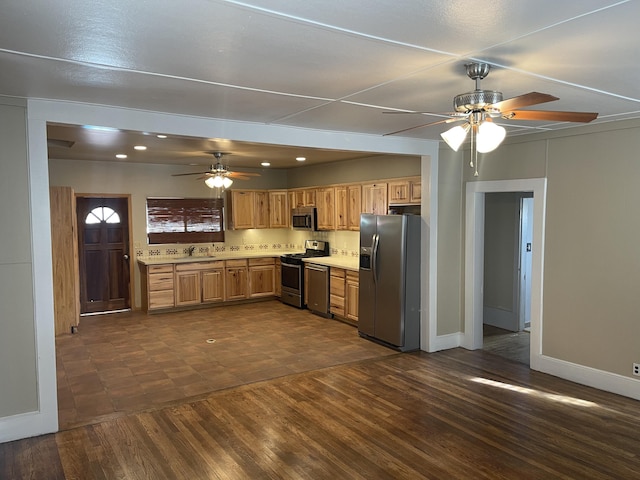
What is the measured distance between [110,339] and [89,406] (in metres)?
2.34

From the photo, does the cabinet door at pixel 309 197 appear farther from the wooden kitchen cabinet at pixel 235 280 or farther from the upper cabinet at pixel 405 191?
the upper cabinet at pixel 405 191

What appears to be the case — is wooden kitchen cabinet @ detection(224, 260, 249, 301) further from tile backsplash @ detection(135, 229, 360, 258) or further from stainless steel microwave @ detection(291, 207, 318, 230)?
stainless steel microwave @ detection(291, 207, 318, 230)

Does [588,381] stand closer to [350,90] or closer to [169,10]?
[350,90]

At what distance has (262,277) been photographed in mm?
8828

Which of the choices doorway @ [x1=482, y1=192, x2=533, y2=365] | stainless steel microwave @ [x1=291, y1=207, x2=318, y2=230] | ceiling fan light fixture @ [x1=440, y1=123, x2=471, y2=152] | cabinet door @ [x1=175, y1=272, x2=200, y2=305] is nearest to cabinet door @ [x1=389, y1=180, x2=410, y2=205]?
doorway @ [x1=482, y1=192, x2=533, y2=365]

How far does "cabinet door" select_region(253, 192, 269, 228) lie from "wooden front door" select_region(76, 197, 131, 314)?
2.28 m

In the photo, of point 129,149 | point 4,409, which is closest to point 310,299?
point 129,149

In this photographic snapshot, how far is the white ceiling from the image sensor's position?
6.49 ft

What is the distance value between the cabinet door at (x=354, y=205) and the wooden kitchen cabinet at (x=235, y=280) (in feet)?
7.34

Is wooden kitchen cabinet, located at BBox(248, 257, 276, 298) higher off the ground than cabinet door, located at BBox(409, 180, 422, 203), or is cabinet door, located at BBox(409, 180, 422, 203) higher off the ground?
cabinet door, located at BBox(409, 180, 422, 203)

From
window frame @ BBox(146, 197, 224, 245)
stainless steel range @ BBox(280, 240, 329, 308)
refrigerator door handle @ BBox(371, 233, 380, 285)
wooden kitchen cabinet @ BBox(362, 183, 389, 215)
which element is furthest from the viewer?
window frame @ BBox(146, 197, 224, 245)

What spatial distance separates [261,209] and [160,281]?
236cm

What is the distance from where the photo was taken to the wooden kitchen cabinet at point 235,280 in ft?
27.7

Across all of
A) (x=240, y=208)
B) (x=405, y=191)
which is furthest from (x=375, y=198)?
(x=240, y=208)
